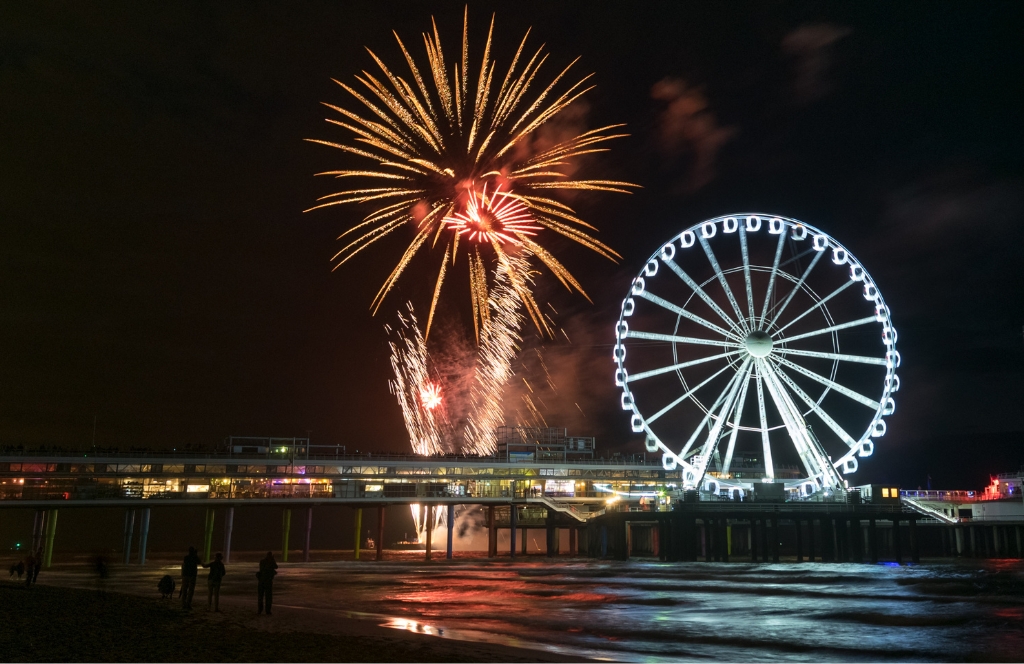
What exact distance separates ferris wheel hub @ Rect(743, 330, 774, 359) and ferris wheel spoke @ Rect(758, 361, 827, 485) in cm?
78

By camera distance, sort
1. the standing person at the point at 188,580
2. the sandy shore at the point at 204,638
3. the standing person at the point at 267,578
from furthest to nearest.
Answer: the standing person at the point at 188,580 → the standing person at the point at 267,578 → the sandy shore at the point at 204,638

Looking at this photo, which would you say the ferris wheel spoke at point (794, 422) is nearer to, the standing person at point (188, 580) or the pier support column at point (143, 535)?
the standing person at point (188, 580)

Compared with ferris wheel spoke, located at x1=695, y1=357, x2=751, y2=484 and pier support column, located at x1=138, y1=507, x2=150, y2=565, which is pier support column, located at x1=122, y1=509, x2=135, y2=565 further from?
ferris wheel spoke, located at x1=695, y1=357, x2=751, y2=484

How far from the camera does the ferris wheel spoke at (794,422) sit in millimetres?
47219

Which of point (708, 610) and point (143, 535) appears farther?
point (143, 535)

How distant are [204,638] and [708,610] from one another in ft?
44.2

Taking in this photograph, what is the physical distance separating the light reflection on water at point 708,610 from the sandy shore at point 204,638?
6.02ft

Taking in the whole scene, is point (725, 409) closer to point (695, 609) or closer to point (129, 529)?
point (695, 609)

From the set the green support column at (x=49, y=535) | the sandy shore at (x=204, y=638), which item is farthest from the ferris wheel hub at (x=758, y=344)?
the green support column at (x=49, y=535)

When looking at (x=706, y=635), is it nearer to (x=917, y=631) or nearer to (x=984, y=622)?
(x=917, y=631)

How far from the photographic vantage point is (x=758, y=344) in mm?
46688

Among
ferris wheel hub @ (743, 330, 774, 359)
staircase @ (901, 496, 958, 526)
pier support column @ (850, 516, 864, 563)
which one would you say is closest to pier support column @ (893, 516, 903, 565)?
staircase @ (901, 496, 958, 526)

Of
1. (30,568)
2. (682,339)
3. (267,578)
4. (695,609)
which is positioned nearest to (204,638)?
(267,578)

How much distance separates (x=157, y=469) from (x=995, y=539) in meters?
59.0
